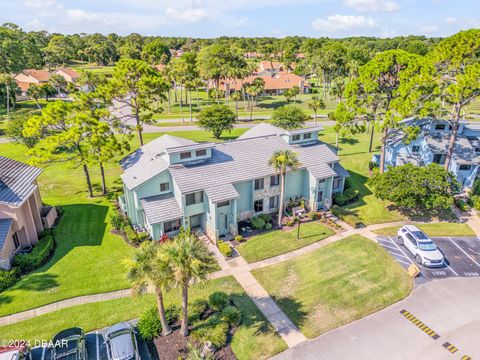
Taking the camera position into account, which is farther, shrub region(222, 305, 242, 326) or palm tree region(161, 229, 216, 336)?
shrub region(222, 305, 242, 326)

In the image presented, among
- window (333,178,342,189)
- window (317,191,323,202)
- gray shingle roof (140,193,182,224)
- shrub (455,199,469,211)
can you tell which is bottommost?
shrub (455,199,469,211)

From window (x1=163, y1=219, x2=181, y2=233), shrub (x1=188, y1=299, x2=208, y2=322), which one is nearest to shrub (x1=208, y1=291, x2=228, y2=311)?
shrub (x1=188, y1=299, x2=208, y2=322)

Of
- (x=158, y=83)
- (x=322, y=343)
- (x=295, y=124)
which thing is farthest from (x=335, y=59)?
Result: (x=322, y=343)

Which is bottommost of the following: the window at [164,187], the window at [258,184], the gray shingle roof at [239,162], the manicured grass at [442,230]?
the manicured grass at [442,230]

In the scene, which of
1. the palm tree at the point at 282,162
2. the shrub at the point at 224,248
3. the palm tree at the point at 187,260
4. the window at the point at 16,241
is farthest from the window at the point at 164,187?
the palm tree at the point at 187,260

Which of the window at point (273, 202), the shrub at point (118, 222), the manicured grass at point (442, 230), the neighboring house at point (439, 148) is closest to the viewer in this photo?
the shrub at point (118, 222)

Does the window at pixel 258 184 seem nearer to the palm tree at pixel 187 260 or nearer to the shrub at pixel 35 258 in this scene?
the palm tree at pixel 187 260

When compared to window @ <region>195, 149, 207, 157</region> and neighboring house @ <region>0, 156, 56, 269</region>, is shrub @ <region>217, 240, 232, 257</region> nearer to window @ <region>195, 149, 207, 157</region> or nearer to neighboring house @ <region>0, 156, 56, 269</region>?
window @ <region>195, 149, 207, 157</region>
